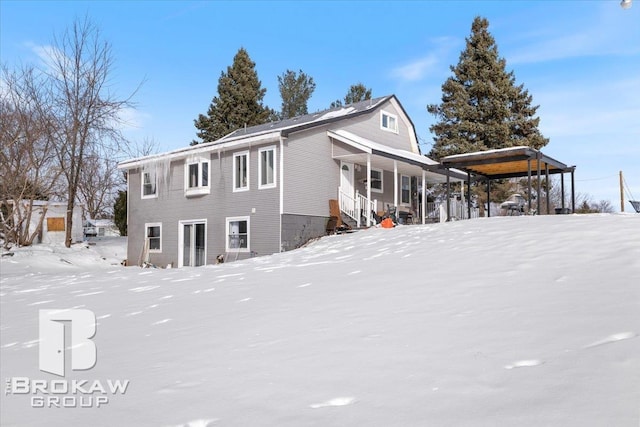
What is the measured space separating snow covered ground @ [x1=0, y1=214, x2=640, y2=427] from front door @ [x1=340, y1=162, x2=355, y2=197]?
9152mm

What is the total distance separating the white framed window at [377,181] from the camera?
749 inches

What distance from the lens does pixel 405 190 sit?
821 inches

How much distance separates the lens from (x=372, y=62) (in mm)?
32406

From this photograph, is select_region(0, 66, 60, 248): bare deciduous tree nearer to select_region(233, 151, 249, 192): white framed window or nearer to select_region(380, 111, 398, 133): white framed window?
select_region(233, 151, 249, 192): white framed window

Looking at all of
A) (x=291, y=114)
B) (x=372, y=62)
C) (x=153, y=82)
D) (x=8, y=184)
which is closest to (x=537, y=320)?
(x=8, y=184)

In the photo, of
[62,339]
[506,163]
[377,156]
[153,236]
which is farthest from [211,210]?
[62,339]

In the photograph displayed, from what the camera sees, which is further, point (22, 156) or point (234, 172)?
point (22, 156)

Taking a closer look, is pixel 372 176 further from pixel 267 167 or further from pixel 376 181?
pixel 267 167

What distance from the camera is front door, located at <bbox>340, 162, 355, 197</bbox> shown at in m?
17.8

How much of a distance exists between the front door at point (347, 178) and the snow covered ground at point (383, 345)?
9.15 meters

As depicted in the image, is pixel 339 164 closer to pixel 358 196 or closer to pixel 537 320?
pixel 358 196

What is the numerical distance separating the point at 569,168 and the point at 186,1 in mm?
15440

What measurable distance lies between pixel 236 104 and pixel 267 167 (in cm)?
2222

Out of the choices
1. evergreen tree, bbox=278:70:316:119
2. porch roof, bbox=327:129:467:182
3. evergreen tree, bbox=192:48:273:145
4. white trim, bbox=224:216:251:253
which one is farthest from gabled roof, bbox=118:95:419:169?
evergreen tree, bbox=278:70:316:119
